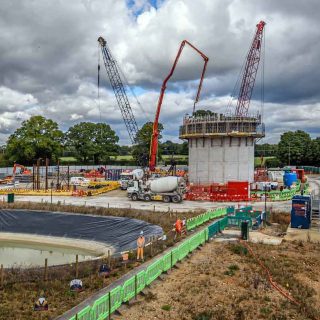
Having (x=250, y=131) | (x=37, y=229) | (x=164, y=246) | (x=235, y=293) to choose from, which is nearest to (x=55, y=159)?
(x=250, y=131)

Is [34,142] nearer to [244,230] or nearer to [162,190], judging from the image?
[162,190]

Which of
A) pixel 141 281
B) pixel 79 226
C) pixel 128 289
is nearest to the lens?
pixel 128 289

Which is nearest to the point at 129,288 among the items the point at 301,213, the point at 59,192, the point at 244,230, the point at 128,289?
the point at 128,289

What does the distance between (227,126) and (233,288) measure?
163ft

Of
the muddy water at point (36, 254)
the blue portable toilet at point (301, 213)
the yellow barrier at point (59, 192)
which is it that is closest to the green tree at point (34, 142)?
the yellow barrier at point (59, 192)

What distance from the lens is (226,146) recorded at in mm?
68688

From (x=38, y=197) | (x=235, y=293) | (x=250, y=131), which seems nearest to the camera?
(x=235, y=293)

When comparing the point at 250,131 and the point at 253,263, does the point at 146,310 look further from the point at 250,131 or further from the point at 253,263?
the point at 250,131

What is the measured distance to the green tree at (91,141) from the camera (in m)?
132

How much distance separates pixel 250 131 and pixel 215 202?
798 inches

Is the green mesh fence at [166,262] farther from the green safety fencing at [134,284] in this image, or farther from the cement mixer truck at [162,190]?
the cement mixer truck at [162,190]

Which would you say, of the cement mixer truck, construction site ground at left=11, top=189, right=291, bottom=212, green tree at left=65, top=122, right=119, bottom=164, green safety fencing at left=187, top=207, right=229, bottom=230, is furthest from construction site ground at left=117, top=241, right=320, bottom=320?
green tree at left=65, top=122, right=119, bottom=164

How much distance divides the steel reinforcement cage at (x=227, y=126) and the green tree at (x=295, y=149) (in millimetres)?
67303

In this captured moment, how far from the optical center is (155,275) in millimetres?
20859
